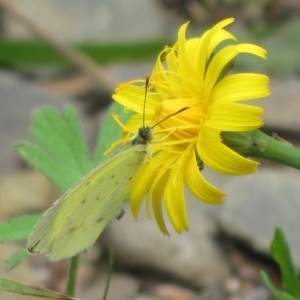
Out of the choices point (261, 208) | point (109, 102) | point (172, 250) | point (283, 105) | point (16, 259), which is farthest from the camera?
point (109, 102)

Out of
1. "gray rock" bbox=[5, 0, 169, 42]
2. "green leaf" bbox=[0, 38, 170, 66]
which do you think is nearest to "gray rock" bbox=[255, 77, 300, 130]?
"green leaf" bbox=[0, 38, 170, 66]

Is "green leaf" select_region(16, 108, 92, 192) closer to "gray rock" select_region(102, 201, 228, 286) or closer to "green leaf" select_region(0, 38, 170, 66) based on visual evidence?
"gray rock" select_region(102, 201, 228, 286)

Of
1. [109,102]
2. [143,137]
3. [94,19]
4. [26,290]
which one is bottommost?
[109,102]

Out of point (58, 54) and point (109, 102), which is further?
point (58, 54)

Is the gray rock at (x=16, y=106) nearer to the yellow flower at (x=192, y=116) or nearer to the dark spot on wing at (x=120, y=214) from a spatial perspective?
the dark spot on wing at (x=120, y=214)

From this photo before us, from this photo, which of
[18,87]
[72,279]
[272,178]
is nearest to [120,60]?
[18,87]

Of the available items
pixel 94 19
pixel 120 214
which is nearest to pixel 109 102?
pixel 94 19

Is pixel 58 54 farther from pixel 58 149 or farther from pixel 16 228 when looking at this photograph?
pixel 16 228
